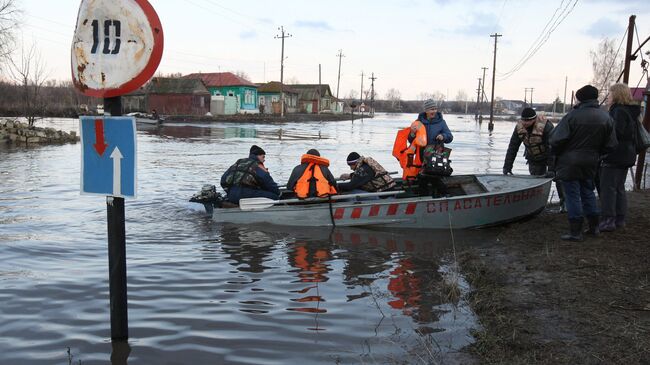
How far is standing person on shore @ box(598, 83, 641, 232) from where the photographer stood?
22.7ft

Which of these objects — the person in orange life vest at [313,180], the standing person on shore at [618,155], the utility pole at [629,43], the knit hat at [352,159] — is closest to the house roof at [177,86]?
the utility pole at [629,43]

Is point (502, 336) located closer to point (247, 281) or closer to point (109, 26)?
point (247, 281)

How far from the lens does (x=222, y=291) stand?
5902mm

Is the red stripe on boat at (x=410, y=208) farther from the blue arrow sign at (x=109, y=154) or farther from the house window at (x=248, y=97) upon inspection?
the house window at (x=248, y=97)

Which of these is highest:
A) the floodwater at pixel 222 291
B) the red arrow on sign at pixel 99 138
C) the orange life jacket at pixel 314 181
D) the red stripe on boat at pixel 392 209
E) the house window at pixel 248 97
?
the house window at pixel 248 97

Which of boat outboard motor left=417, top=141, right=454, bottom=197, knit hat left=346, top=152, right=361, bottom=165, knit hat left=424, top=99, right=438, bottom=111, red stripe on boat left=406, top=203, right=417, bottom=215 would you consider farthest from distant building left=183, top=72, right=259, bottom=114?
red stripe on boat left=406, top=203, right=417, bottom=215

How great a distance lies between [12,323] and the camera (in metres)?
4.84

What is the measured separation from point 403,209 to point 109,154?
5.91 meters

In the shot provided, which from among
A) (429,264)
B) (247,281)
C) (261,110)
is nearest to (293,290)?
(247,281)

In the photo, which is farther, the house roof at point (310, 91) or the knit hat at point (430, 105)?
the house roof at point (310, 91)

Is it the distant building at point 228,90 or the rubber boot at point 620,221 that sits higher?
the distant building at point 228,90

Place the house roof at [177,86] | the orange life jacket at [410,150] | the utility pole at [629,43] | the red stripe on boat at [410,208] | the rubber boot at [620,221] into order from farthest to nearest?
1. the house roof at [177,86]
2. the utility pole at [629,43]
3. the orange life jacket at [410,150]
4. the red stripe on boat at [410,208]
5. the rubber boot at [620,221]

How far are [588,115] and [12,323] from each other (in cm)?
650

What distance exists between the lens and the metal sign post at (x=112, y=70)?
135 inches
